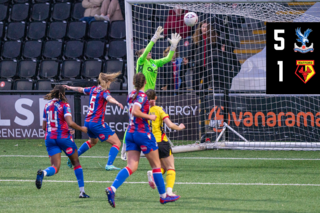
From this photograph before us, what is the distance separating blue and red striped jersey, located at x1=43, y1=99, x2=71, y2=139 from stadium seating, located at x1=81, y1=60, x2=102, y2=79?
26.3 feet

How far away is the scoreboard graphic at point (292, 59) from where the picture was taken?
13164 millimetres

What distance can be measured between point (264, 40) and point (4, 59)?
853cm

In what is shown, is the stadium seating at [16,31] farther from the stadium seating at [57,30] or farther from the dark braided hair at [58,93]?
the dark braided hair at [58,93]

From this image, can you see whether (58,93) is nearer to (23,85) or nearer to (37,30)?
(23,85)

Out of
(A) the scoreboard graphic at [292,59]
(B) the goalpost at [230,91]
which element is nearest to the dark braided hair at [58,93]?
(B) the goalpost at [230,91]

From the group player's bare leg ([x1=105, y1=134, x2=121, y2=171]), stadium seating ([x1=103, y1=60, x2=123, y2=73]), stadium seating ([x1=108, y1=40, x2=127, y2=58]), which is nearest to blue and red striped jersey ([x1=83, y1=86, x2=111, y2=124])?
player's bare leg ([x1=105, y1=134, x2=121, y2=171])

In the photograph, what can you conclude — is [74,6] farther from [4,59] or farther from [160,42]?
[160,42]

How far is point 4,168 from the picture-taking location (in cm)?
924

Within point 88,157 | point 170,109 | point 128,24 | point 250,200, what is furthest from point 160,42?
point 250,200

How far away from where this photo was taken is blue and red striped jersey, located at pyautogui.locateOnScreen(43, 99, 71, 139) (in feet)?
21.8

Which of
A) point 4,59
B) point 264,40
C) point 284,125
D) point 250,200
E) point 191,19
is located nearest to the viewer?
point 250,200

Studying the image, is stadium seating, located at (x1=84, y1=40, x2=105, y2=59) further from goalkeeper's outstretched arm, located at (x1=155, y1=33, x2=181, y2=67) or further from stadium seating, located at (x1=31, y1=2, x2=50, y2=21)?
goalkeeper's outstretched arm, located at (x1=155, y1=33, x2=181, y2=67)

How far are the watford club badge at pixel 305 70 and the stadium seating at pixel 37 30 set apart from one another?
8.34m

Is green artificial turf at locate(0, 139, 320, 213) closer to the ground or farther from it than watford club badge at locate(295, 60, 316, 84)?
closer to the ground
